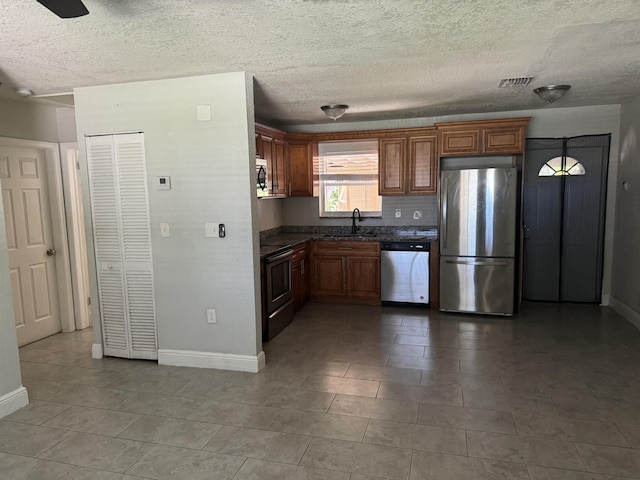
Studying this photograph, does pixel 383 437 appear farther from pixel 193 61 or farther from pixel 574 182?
pixel 574 182

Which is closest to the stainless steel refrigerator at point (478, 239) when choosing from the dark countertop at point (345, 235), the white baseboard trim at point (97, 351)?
the dark countertop at point (345, 235)

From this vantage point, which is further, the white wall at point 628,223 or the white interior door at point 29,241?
the white wall at point 628,223

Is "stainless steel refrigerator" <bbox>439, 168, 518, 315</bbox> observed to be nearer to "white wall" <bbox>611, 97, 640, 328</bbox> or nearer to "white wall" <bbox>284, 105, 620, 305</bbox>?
"white wall" <bbox>284, 105, 620, 305</bbox>

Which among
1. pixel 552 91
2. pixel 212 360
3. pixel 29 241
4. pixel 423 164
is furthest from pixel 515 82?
pixel 29 241

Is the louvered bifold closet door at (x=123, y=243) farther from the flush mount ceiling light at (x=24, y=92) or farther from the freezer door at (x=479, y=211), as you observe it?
the freezer door at (x=479, y=211)

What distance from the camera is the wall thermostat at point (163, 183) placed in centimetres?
356

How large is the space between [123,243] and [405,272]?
10.5 feet

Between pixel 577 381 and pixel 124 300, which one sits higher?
pixel 124 300

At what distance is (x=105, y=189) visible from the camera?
12.2ft

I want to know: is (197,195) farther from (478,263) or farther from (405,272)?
(478,263)

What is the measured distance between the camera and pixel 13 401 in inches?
118

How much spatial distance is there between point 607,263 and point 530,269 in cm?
86

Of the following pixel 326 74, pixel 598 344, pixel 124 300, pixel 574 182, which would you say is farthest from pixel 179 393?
pixel 574 182

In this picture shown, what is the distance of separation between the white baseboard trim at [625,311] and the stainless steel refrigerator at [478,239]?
3.87ft
